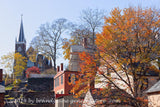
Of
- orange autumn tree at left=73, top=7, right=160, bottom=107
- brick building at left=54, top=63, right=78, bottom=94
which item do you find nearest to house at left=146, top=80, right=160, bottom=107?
orange autumn tree at left=73, top=7, right=160, bottom=107

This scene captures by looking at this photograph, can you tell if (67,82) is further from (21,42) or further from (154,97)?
(21,42)

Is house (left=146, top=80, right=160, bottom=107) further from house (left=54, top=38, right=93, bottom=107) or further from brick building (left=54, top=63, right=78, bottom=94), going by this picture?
brick building (left=54, top=63, right=78, bottom=94)

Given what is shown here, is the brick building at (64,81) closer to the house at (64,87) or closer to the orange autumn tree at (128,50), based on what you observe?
the house at (64,87)

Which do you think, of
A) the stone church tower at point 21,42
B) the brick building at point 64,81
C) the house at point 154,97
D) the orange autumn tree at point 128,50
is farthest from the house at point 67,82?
the stone church tower at point 21,42

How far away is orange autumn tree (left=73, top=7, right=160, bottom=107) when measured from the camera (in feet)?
69.8

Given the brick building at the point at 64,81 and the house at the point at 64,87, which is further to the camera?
the brick building at the point at 64,81

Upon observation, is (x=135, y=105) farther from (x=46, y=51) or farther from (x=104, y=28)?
(x=46, y=51)

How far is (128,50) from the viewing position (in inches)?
858

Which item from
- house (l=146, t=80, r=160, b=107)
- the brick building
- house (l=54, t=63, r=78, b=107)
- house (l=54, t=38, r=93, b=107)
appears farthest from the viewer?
the brick building

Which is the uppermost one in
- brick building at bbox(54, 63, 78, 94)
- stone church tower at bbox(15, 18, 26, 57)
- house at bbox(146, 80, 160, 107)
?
stone church tower at bbox(15, 18, 26, 57)

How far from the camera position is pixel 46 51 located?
5759 cm

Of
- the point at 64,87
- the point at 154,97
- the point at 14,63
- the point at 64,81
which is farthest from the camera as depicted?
the point at 14,63

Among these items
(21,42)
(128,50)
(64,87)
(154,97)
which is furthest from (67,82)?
(21,42)

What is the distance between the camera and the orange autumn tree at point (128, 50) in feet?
69.8
